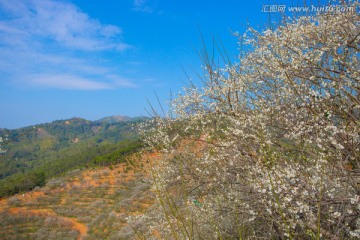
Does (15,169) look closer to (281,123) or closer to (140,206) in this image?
(140,206)

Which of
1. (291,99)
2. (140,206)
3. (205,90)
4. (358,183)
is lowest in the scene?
(140,206)

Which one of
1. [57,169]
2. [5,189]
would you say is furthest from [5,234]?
[57,169]

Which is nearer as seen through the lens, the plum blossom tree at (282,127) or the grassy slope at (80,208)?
the plum blossom tree at (282,127)

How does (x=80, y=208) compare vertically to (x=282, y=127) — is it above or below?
below

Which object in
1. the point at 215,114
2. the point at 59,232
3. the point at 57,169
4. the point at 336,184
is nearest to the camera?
the point at 336,184

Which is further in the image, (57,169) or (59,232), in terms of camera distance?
(57,169)

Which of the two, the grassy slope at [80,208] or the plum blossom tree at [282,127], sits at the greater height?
the plum blossom tree at [282,127]

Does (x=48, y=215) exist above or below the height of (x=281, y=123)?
below

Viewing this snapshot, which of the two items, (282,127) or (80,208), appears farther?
(80,208)

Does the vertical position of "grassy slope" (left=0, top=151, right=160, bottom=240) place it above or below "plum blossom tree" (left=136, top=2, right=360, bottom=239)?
below

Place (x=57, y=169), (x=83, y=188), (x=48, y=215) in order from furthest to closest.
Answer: (x=57, y=169) < (x=83, y=188) < (x=48, y=215)

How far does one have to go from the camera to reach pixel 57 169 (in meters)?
71.4

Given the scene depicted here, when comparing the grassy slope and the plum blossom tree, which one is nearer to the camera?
the plum blossom tree

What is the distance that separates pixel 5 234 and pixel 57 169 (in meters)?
50.8
